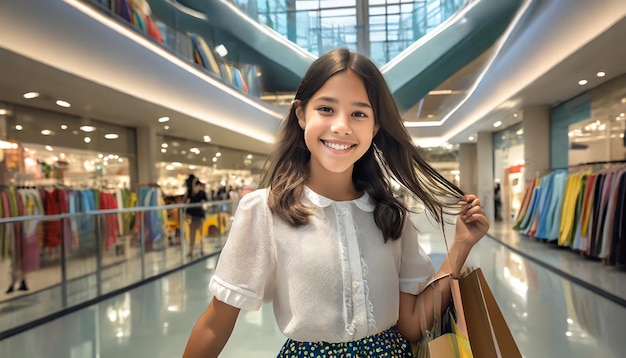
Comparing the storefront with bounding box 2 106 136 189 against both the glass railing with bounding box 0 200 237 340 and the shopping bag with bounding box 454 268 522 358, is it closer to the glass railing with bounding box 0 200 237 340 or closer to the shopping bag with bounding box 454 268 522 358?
the glass railing with bounding box 0 200 237 340

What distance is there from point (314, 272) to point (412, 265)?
0.26 meters

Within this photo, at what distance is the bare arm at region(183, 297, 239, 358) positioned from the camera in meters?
1.01

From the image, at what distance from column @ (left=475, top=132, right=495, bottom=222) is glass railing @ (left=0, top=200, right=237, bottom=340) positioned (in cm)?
1097

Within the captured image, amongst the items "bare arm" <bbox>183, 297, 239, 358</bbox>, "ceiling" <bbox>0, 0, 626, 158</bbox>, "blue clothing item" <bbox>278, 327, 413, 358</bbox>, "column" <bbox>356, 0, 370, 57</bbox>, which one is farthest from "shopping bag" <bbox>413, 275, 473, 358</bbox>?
"column" <bbox>356, 0, 370, 57</bbox>

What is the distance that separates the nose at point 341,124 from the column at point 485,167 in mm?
15008

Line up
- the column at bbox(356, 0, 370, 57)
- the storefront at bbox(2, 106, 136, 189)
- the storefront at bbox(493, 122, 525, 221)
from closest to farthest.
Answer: the column at bbox(356, 0, 370, 57) → the storefront at bbox(2, 106, 136, 189) → the storefront at bbox(493, 122, 525, 221)

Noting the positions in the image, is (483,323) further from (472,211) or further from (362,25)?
(362,25)

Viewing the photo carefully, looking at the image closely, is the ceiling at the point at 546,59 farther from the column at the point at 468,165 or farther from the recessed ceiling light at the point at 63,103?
the recessed ceiling light at the point at 63,103

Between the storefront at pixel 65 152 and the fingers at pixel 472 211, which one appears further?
the storefront at pixel 65 152

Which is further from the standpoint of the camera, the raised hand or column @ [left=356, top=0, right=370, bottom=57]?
column @ [left=356, top=0, right=370, bottom=57]

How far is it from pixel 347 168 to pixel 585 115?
361 inches

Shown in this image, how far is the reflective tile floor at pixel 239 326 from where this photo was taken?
133 inches

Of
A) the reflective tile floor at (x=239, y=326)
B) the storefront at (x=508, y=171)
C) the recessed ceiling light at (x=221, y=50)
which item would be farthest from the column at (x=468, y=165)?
the reflective tile floor at (x=239, y=326)

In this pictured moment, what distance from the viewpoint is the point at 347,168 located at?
114cm
